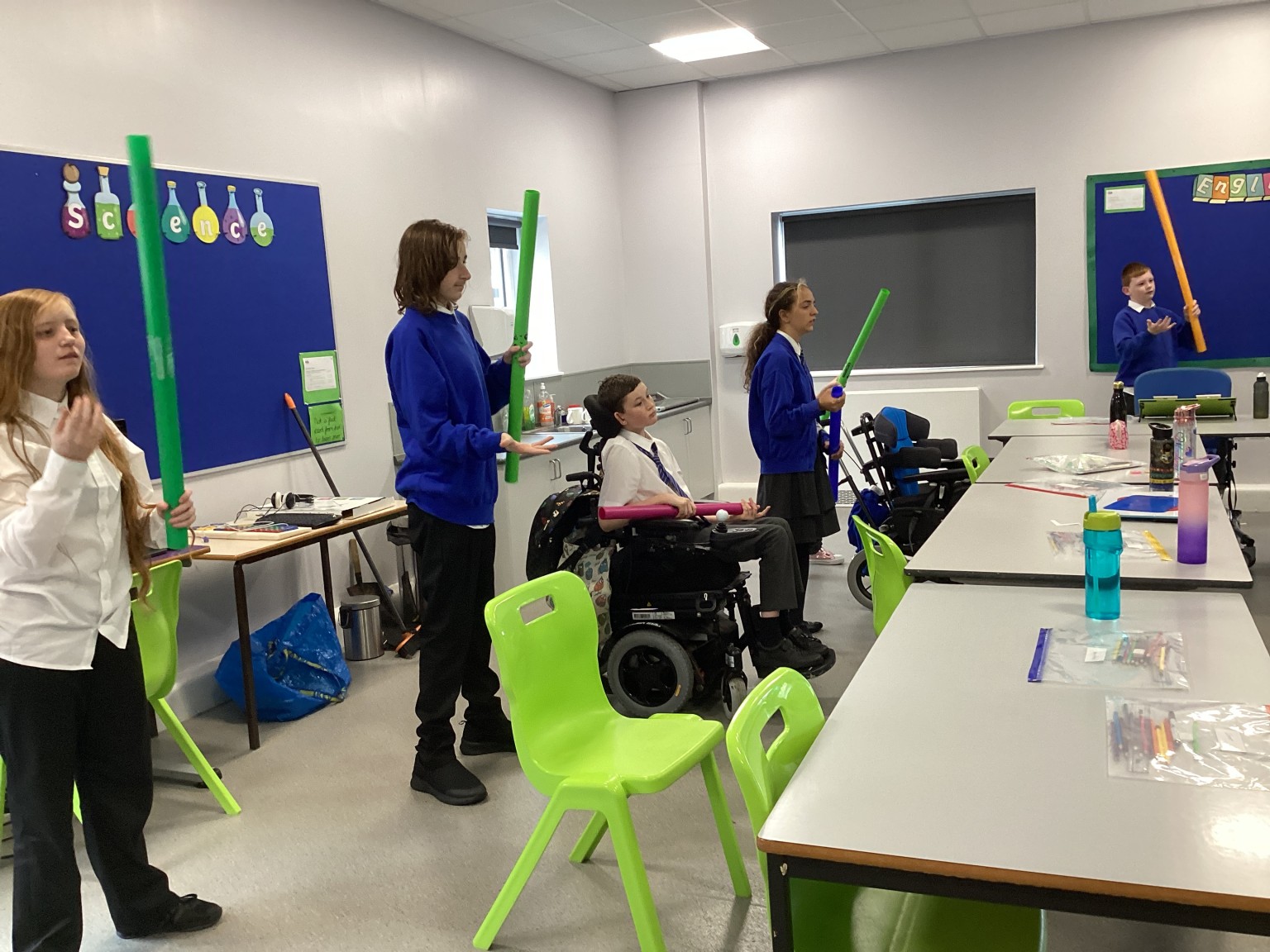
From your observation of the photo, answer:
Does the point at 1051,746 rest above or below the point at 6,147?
below

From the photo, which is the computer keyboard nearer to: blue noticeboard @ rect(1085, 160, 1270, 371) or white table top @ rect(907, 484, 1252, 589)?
white table top @ rect(907, 484, 1252, 589)

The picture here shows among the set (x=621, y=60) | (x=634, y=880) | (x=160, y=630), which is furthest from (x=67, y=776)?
(x=621, y=60)

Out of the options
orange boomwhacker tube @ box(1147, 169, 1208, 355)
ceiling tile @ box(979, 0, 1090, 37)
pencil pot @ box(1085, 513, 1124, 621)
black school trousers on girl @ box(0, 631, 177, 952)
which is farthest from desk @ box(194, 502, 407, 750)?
orange boomwhacker tube @ box(1147, 169, 1208, 355)

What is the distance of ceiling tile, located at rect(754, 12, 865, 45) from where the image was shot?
5.96 metres

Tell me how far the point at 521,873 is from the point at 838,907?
0.93 metres

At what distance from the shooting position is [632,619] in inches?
139

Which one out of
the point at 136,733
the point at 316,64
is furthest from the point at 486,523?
the point at 316,64

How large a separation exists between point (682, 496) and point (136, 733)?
199 centimetres

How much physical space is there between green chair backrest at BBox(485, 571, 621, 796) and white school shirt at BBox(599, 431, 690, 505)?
102 centimetres

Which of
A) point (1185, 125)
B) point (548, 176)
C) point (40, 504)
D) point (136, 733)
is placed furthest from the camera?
point (548, 176)

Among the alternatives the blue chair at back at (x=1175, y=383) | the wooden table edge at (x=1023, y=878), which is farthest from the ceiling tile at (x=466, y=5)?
the wooden table edge at (x=1023, y=878)

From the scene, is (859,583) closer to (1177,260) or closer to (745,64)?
(1177,260)

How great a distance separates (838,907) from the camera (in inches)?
64.1

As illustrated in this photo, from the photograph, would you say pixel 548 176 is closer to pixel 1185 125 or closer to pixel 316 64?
pixel 316 64
